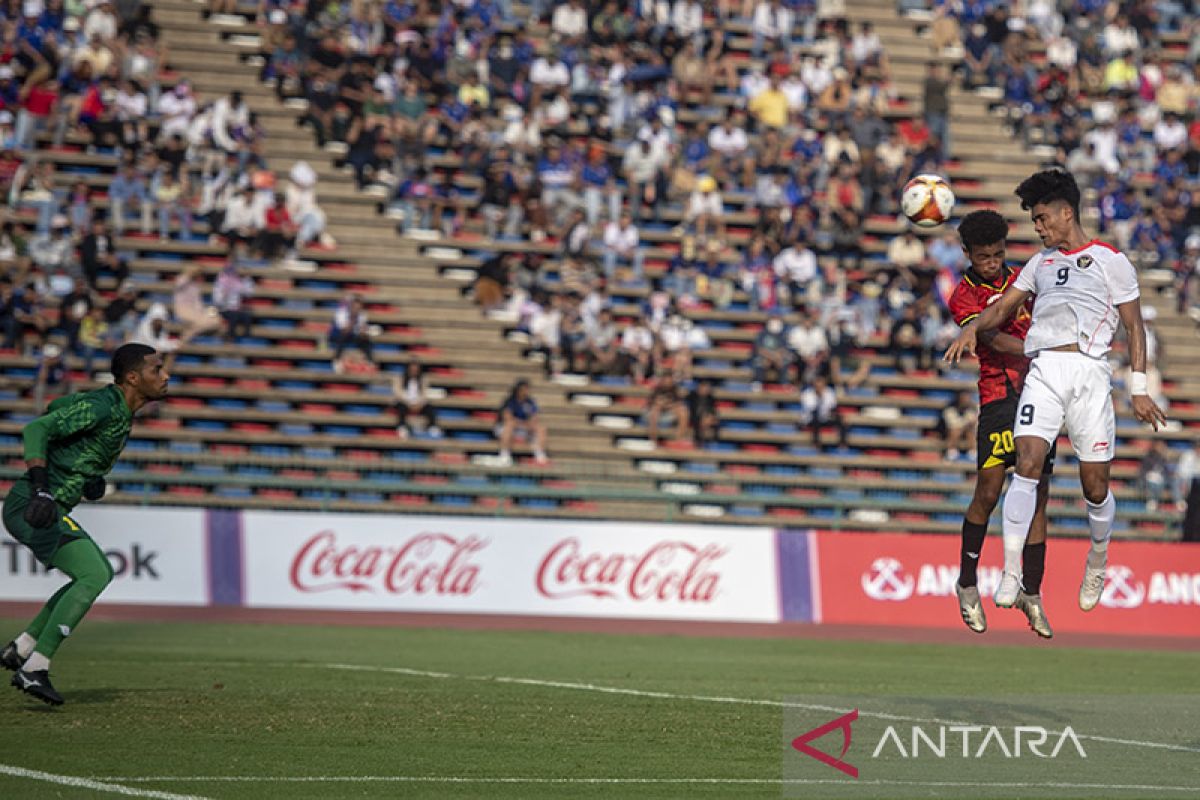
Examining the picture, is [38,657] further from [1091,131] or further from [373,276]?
[1091,131]

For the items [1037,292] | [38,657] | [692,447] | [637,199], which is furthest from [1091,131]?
[38,657]

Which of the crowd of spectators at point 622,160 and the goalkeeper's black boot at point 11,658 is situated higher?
the crowd of spectators at point 622,160

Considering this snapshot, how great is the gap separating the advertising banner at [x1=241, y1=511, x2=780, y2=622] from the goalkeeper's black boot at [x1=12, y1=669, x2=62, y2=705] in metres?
12.6

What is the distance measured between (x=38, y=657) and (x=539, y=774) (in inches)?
154

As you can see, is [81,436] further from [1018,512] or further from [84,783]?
[1018,512]

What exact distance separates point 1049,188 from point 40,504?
668 cm

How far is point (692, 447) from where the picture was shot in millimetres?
30281

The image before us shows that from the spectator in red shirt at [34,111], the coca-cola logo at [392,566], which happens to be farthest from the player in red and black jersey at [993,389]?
the spectator in red shirt at [34,111]

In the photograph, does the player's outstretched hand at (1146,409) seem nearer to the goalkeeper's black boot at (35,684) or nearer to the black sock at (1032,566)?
the black sock at (1032,566)

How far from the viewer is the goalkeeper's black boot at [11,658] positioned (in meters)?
11.9

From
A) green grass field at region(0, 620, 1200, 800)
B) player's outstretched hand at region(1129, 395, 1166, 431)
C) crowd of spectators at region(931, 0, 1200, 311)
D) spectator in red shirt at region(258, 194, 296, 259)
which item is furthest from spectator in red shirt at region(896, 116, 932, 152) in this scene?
player's outstretched hand at region(1129, 395, 1166, 431)

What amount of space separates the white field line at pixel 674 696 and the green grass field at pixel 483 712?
0.04 m

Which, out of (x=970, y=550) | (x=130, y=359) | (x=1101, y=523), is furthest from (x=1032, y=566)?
(x=130, y=359)

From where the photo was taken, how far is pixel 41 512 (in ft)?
37.3
